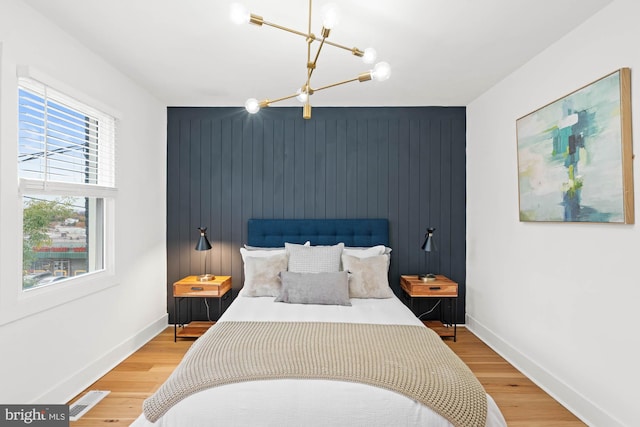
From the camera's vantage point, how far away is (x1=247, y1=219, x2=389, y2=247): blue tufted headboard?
13.6 feet

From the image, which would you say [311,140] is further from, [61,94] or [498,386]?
[498,386]

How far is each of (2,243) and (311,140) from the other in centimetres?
296

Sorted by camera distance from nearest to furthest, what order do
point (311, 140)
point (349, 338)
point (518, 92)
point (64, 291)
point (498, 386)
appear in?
point (349, 338), point (64, 291), point (498, 386), point (518, 92), point (311, 140)

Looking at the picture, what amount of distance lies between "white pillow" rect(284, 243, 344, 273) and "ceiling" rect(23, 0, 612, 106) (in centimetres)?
165

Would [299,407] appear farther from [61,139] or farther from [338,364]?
[61,139]

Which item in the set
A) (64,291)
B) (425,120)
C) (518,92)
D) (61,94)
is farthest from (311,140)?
(64,291)

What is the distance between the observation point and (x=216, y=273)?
428 cm

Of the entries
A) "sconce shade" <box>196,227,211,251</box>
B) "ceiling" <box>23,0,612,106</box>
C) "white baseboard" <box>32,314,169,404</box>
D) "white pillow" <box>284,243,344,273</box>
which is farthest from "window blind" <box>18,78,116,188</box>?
"white pillow" <box>284,243,344,273</box>

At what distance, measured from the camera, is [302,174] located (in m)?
4.25

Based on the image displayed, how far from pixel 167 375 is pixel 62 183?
1.73m

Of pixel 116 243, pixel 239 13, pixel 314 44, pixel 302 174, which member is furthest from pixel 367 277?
pixel 239 13

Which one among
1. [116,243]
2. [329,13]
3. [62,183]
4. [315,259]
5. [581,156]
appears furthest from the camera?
[315,259]

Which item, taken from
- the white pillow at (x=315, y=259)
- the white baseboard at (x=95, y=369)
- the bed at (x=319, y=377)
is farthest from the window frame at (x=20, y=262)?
the white pillow at (x=315, y=259)

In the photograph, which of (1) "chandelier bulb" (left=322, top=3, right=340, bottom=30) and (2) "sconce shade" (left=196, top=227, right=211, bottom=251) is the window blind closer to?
(2) "sconce shade" (left=196, top=227, right=211, bottom=251)
